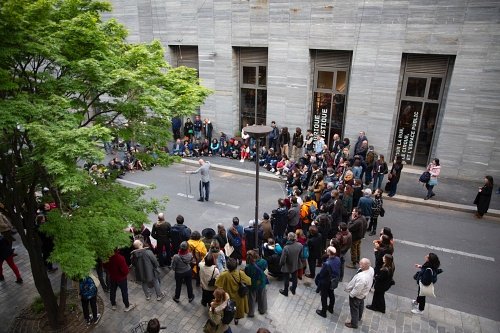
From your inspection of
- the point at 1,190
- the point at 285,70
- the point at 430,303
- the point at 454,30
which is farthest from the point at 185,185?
the point at 454,30

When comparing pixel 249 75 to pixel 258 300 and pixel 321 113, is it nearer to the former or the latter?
pixel 321 113

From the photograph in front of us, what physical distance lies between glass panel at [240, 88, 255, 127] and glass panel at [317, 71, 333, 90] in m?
3.68

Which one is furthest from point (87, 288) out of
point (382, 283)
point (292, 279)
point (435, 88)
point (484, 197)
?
point (435, 88)

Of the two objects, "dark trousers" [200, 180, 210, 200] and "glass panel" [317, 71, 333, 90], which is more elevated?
"glass panel" [317, 71, 333, 90]

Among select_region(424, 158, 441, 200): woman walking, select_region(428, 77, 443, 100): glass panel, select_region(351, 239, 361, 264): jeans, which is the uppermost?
select_region(428, 77, 443, 100): glass panel

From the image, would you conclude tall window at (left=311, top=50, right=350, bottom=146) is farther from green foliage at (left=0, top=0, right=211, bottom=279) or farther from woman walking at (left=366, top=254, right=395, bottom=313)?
woman walking at (left=366, top=254, right=395, bottom=313)

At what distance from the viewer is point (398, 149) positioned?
1659 centimetres

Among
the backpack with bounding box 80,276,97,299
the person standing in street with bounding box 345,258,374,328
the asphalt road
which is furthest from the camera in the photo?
the asphalt road

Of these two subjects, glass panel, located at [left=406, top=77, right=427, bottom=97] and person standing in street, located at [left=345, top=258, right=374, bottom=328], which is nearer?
person standing in street, located at [left=345, top=258, right=374, bottom=328]

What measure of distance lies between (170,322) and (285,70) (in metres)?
12.8

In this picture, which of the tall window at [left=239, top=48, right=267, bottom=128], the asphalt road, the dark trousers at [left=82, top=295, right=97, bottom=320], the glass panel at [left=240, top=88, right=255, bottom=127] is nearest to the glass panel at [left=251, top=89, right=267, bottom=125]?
the tall window at [left=239, top=48, right=267, bottom=128]

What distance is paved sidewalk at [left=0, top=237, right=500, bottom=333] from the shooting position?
768 centimetres

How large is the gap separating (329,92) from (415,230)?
8.04 metres

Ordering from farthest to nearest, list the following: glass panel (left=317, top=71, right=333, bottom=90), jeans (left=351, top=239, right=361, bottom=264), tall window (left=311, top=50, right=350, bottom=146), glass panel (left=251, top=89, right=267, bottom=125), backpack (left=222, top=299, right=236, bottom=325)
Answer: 1. glass panel (left=251, top=89, right=267, bottom=125)
2. glass panel (left=317, top=71, right=333, bottom=90)
3. tall window (left=311, top=50, right=350, bottom=146)
4. jeans (left=351, top=239, right=361, bottom=264)
5. backpack (left=222, top=299, right=236, bottom=325)
